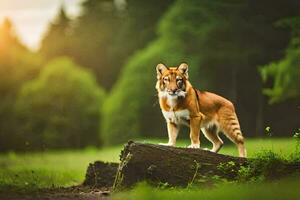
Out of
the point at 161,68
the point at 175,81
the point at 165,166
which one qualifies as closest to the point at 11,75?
the point at 161,68

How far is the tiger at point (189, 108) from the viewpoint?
16.0 metres

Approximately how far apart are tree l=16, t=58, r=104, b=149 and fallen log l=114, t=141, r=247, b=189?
61.8 meters

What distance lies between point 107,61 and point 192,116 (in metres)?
79.0

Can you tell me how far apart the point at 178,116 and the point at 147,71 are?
146 ft

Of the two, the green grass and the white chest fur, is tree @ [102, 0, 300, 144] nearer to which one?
the white chest fur

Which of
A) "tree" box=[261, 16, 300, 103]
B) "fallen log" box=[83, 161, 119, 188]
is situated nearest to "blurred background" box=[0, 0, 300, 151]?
"tree" box=[261, 16, 300, 103]

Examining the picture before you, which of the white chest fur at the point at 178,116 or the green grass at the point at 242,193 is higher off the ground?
the white chest fur at the point at 178,116

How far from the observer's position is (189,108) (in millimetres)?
16156

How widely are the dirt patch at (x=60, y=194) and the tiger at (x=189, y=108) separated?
169 cm

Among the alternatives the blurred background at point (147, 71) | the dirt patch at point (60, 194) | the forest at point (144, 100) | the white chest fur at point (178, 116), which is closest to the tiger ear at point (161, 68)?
the white chest fur at point (178, 116)

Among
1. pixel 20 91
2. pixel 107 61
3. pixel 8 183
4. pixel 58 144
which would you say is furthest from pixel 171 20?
pixel 8 183

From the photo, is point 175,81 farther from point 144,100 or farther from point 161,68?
point 144,100

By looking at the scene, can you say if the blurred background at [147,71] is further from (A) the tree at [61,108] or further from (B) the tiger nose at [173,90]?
(B) the tiger nose at [173,90]

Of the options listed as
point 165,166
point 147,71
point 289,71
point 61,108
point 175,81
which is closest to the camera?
point 165,166
